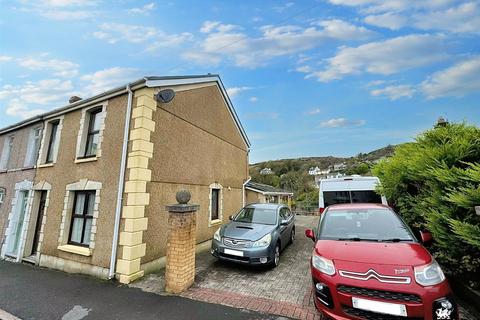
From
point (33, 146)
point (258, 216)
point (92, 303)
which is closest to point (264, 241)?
point (258, 216)

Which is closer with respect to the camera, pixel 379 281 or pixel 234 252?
pixel 379 281

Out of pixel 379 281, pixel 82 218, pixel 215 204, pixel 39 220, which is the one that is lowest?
pixel 379 281

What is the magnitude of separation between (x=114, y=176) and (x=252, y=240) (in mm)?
4123

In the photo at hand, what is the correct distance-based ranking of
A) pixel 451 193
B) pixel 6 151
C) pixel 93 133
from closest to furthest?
1. pixel 451 193
2. pixel 93 133
3. pixel 6 151

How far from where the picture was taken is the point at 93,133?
7379 millimetres

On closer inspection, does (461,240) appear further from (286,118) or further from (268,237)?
(286,118)

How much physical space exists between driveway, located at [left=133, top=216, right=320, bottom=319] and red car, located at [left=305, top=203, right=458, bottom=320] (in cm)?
113

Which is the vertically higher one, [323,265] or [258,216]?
[258,216]

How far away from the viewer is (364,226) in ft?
13.2

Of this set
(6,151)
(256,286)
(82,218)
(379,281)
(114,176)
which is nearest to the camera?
(379,281)

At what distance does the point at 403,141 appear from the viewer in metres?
6.23

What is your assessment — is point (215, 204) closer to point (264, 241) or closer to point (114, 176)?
point (264, 241)

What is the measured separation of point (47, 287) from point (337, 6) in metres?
11.0

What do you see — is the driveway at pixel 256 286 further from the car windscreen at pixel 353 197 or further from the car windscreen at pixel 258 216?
the car windscreen at pixel 353 197
